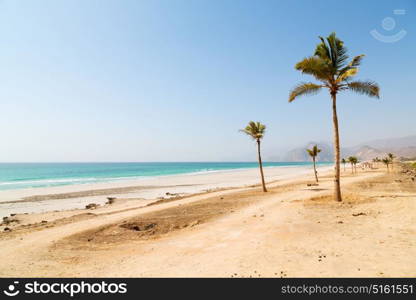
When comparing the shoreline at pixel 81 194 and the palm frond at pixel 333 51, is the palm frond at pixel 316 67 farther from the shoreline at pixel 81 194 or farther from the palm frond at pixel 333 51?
the shoreline at pixel 81 194

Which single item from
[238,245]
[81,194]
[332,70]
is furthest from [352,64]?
[81,194]

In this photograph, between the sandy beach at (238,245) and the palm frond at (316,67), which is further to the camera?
the palm frond at (316,67)

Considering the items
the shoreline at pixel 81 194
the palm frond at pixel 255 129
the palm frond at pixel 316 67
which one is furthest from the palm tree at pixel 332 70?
the shoreline at pixel 81 194

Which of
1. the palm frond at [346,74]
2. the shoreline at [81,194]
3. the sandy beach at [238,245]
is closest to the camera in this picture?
the sandy beach at [238,245]

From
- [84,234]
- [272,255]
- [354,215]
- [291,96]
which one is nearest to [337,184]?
[354,215]

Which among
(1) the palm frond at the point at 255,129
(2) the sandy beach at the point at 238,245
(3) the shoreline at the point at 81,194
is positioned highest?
(1) the palm frond at the point at 255,129

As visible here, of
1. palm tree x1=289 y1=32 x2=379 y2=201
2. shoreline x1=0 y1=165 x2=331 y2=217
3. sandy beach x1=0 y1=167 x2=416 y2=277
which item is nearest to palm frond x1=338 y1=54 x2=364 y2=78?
palm tree x1=289 y1=32 x2=379 y2=201
